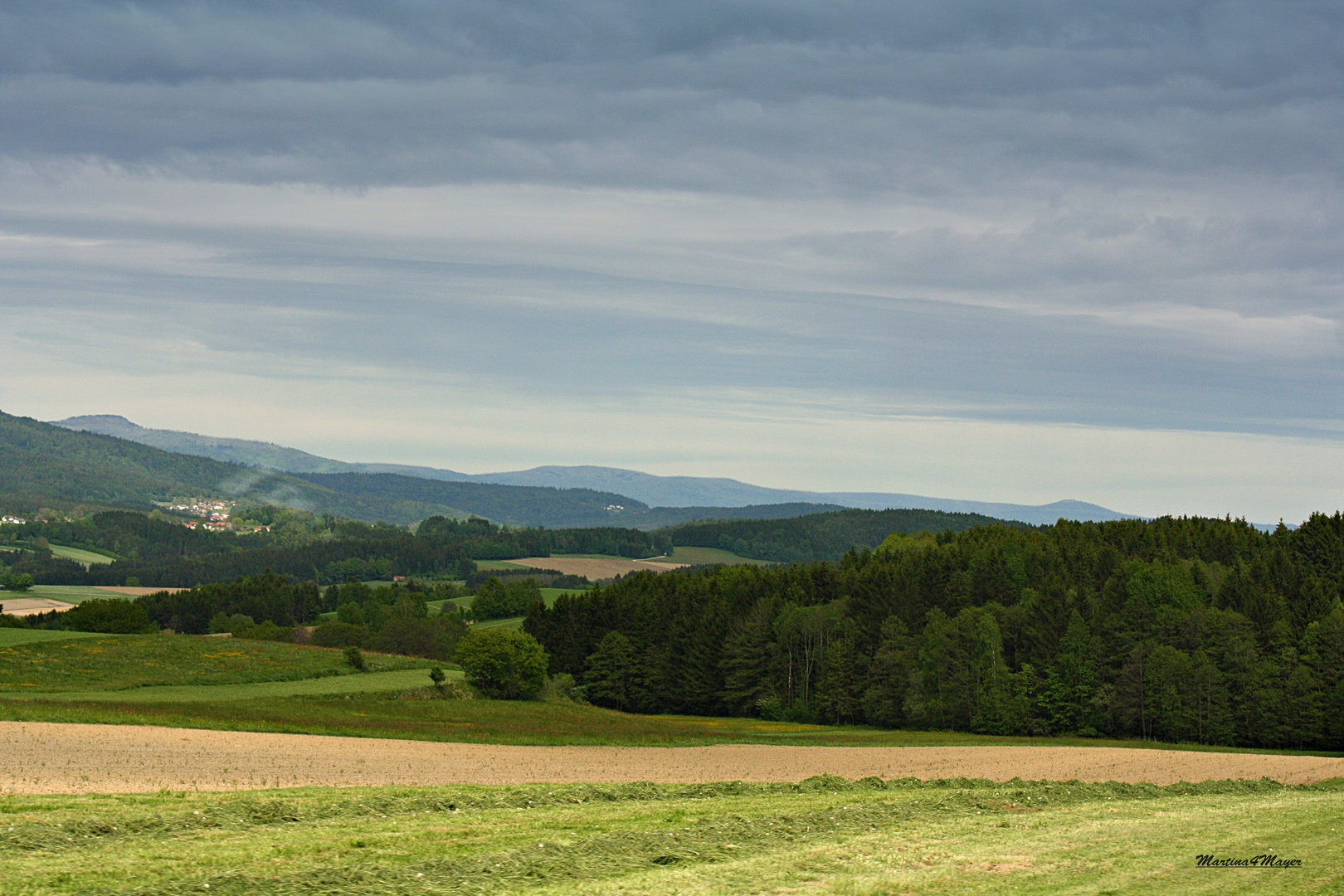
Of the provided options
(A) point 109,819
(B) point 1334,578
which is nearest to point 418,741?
(A) point 109,819

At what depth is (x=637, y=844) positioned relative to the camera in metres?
20.1

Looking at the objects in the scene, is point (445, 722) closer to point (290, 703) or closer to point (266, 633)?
point (290, 703)

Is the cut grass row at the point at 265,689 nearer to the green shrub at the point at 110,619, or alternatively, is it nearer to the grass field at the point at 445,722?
the grass field at the point at 445,722

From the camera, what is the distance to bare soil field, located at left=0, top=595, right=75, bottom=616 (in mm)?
163125

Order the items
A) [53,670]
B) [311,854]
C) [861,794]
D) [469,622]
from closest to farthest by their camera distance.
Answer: [311,854] → [861,794] → [53,670] → [469,622]

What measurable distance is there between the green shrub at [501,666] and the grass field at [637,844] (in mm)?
59930

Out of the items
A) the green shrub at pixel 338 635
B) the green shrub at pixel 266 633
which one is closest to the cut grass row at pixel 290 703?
the green shrub at pixel 266 633

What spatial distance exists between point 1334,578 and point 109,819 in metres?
105

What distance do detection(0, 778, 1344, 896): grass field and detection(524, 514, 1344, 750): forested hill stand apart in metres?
59.9

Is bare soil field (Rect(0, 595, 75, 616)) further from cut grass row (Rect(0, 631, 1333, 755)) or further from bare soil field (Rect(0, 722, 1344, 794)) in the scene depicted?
bare soil field (Rect(0, 722, 1344, 794))

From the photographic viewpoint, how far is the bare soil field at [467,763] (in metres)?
32.7

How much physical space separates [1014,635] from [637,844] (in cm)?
8384

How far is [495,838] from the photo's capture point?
20562 millimetres

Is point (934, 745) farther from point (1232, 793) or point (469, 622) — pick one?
point (469, 622)
